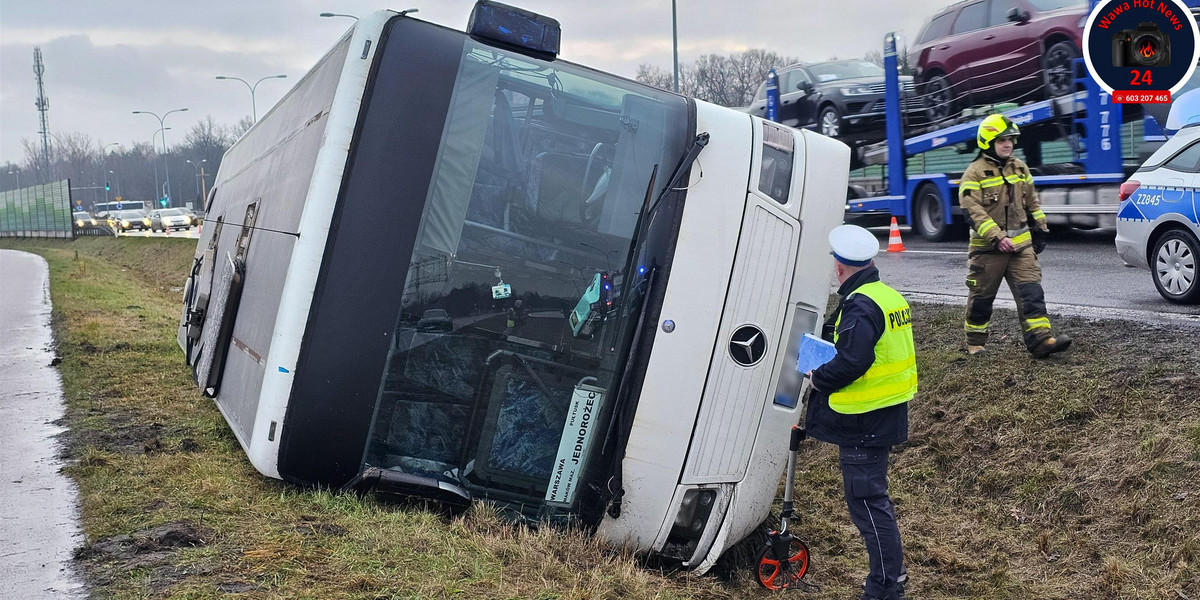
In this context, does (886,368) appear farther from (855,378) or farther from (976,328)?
(976,328)

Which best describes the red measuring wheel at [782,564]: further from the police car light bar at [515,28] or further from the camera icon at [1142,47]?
the camera icon at [1142,47]

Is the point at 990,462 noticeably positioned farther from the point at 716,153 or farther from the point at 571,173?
the point at 571,173

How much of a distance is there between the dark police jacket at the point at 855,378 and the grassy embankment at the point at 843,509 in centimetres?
88

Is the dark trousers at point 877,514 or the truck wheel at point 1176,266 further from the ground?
the truck wheel at point 1176,266

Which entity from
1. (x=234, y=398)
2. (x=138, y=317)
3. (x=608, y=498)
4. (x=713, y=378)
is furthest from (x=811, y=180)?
(x=138, y=317)

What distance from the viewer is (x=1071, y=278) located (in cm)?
1000

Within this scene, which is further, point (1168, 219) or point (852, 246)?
point (1168, 219)

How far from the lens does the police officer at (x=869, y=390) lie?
13.4ft

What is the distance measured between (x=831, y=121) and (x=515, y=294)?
13.8 m

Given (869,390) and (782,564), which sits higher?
(869,390)

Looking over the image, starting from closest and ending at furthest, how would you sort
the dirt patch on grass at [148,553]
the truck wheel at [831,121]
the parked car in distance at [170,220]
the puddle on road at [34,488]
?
the dirt patch on grass at [148,553] < the puddle on road at [34,488] < the truck wheel at [831,121] < the parked car in distance at [170,220]

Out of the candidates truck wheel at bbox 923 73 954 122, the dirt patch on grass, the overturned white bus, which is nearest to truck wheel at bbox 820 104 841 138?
truck wheel at bbox 923 73 954 122

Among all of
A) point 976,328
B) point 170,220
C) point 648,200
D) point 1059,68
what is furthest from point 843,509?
point 170,220

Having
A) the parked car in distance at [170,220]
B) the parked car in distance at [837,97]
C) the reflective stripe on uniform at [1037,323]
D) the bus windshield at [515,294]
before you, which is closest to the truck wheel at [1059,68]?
the parked car in distance at [837,97]
